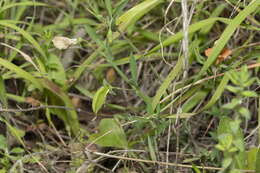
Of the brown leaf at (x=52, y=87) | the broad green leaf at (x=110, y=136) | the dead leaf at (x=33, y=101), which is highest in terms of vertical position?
the brown leaf at (x=52, y=87)

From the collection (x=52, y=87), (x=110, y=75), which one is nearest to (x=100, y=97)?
(x=52, y=87)

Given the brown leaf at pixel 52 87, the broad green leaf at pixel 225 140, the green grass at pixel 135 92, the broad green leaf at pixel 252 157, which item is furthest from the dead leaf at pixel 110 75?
the broad green leaf at pixel 225 140

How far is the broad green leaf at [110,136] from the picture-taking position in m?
1.34

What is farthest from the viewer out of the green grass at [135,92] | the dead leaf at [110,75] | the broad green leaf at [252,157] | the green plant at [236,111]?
the dead leaf at [110,75]

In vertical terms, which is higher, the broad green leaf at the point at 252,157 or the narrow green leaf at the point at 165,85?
the narrow green leaf at the point at 165,85

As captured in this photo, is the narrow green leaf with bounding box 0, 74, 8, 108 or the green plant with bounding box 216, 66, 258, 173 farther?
the narrow green leaf with bounding box 0, 74, 8, 108

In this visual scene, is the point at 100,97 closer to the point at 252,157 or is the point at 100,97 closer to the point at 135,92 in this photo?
the point at 135,92

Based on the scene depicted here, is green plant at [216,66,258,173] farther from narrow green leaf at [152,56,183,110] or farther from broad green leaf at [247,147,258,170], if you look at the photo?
narrow green leaf at [152,56,183,110]

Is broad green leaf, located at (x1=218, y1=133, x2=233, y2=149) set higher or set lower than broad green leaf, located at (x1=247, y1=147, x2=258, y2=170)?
higher

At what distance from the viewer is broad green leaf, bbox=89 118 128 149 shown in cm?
134

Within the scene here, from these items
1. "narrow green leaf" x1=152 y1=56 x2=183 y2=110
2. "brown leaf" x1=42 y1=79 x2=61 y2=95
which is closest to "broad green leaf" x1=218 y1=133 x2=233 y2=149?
"narrow green leaf" x1=152 y1=56 x2=183 y2=110

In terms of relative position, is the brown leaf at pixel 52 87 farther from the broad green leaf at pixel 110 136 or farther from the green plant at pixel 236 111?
the green plant at pixel 236 111

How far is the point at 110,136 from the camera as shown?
53.3 inches

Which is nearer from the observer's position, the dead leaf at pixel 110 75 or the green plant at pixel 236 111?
the green plant at pixel 236 111
